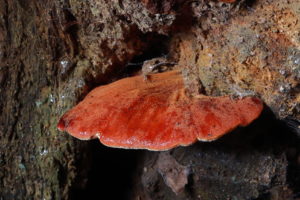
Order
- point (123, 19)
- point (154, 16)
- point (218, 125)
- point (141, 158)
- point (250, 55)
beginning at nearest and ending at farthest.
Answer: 1. point (218, 125)
2. point (250, 55)
3. point (154, 16)
4. point (123, 19)
5. point (141, 158)

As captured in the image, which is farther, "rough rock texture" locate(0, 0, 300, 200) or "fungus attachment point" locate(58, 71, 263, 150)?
"rough rock texture" locate(0, 0, 300, 200)

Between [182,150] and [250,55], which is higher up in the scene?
[250,55]

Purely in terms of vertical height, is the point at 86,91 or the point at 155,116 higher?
the point at 155,116

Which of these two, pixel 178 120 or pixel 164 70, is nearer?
pixel 178 120

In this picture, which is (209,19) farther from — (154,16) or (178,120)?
(178,120)

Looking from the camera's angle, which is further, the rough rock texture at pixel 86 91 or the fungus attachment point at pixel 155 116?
the rough rock texture at pixel 86 91

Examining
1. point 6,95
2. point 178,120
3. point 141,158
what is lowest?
point 141,158

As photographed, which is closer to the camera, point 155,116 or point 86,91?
point 155,116

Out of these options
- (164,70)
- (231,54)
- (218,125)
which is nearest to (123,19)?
(164,70)
